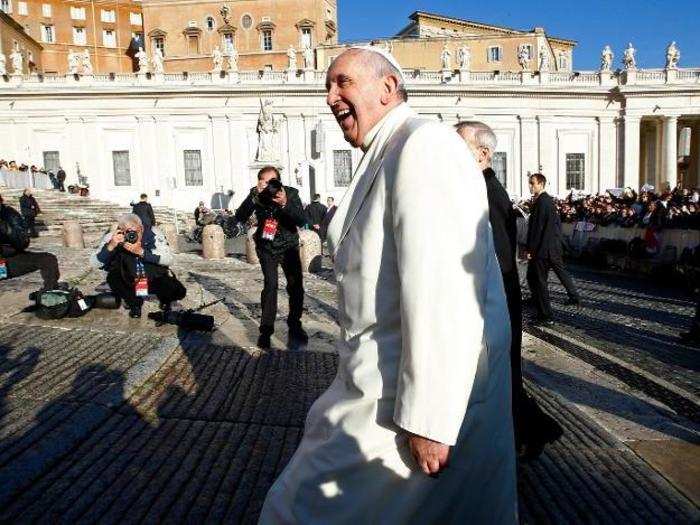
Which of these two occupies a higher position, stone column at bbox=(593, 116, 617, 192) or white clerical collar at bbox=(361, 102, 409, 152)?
stone column at bbox=(593, 116, 617, 192)

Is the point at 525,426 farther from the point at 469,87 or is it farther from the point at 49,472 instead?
the point at 469,87

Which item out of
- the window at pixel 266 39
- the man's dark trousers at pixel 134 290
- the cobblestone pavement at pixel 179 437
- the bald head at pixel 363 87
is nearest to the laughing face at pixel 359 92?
the bald head at pixel 363 87

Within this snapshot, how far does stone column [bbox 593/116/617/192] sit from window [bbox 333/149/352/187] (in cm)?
1988

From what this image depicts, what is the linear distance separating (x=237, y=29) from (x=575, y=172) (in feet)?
112

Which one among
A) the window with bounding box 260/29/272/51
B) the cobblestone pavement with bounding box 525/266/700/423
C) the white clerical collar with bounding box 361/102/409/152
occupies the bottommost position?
the cobblestone pavement with bounding box 525/266/700/423

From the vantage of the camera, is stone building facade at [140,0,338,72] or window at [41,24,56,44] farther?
window at [41,24,56,44]

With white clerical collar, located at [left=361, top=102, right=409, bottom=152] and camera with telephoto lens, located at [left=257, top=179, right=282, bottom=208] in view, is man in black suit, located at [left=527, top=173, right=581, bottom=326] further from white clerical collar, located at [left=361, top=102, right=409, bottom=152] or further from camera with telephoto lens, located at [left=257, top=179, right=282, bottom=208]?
white clerical collar, located at [left=361, top=102, right=409, bottom=152]

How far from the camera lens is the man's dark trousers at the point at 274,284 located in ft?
23.1

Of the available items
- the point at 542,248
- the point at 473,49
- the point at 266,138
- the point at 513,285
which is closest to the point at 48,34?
the point at 473,49

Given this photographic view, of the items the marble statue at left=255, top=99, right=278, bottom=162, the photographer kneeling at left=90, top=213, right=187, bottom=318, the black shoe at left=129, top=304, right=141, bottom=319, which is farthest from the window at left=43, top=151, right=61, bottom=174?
the black shoe at left=129, top=304, right=141, bottom=319

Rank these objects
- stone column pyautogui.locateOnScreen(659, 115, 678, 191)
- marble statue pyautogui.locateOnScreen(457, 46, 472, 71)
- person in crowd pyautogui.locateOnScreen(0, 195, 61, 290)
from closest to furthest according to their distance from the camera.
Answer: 1. person in crowd pyautogui.locateOnScreen(0, 195, 61, 290)
2. marble statue pyautogui.locateOnScreen(457, 46, 472, 71)
3. stone column pyautogui.locateOnScreen(659, 115, 678, 191)

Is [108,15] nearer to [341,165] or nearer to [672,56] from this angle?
[341,165]

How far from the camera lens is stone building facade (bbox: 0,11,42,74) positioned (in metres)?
55.5

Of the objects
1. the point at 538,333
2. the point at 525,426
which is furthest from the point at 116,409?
the point at 538,333
